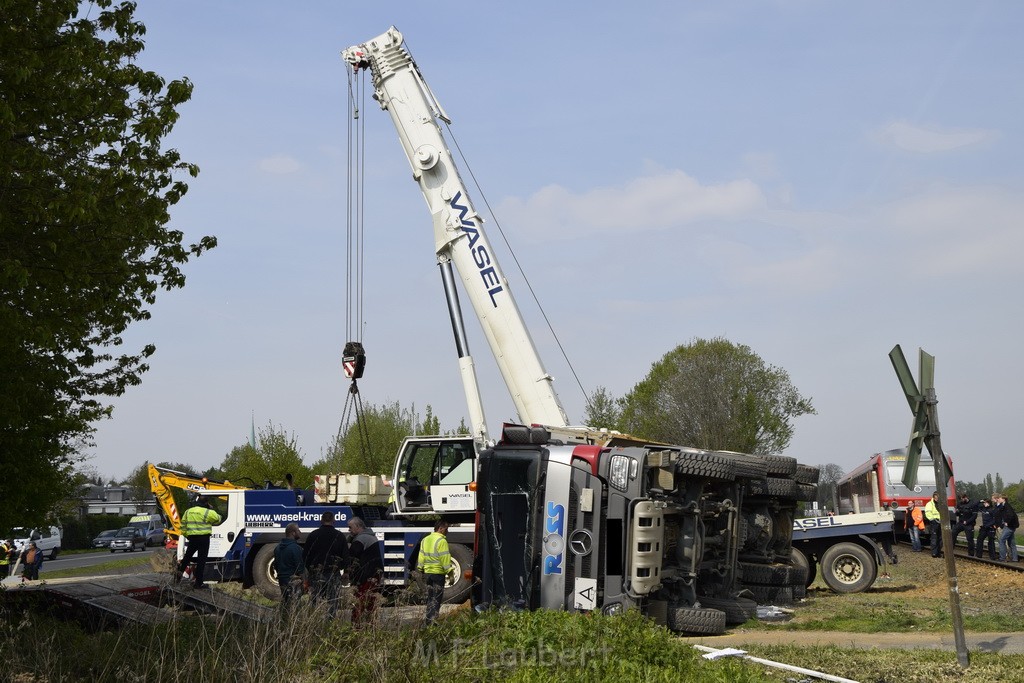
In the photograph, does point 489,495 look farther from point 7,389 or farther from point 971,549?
point 971,549

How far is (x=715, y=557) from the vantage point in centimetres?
1297

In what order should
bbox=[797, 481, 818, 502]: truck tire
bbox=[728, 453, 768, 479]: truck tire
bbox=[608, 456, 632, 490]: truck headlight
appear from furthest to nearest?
bbox=[797, 481, 818, 502]: truck tire < bbox=[728, 453, 768, 479]: truck tire < bbox=[608, 456, 632, 490]: truck headlight

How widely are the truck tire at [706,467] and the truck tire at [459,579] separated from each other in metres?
4.45

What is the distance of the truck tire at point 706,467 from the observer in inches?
460

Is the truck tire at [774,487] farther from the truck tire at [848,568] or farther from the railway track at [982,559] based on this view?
the railway track at [982,559]

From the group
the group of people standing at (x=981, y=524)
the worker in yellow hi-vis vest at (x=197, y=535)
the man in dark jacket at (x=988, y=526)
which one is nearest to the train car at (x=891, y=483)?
the group of people standing at (x=981, y=524)

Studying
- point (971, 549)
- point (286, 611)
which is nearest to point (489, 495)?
point (286, 611)

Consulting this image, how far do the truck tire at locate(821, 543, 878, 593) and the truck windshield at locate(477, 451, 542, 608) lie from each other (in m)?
7.08

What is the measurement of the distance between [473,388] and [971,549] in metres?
15.6

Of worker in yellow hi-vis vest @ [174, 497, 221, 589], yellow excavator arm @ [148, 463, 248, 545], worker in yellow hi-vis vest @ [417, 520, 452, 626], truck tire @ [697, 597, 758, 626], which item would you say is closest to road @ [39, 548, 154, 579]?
yellow excavator arm @ [148, 463, 248, 545]

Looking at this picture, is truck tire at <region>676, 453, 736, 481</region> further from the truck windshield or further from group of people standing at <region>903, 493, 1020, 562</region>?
group of people standing at <region>903, 493, 1020, 562</region>

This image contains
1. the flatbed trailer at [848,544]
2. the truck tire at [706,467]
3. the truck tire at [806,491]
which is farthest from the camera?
the flatbed trailer at [848,544]

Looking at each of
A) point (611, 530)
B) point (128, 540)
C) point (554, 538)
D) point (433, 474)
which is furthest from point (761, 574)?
point (128, 540)

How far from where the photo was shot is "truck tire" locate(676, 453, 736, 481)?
11695mm
